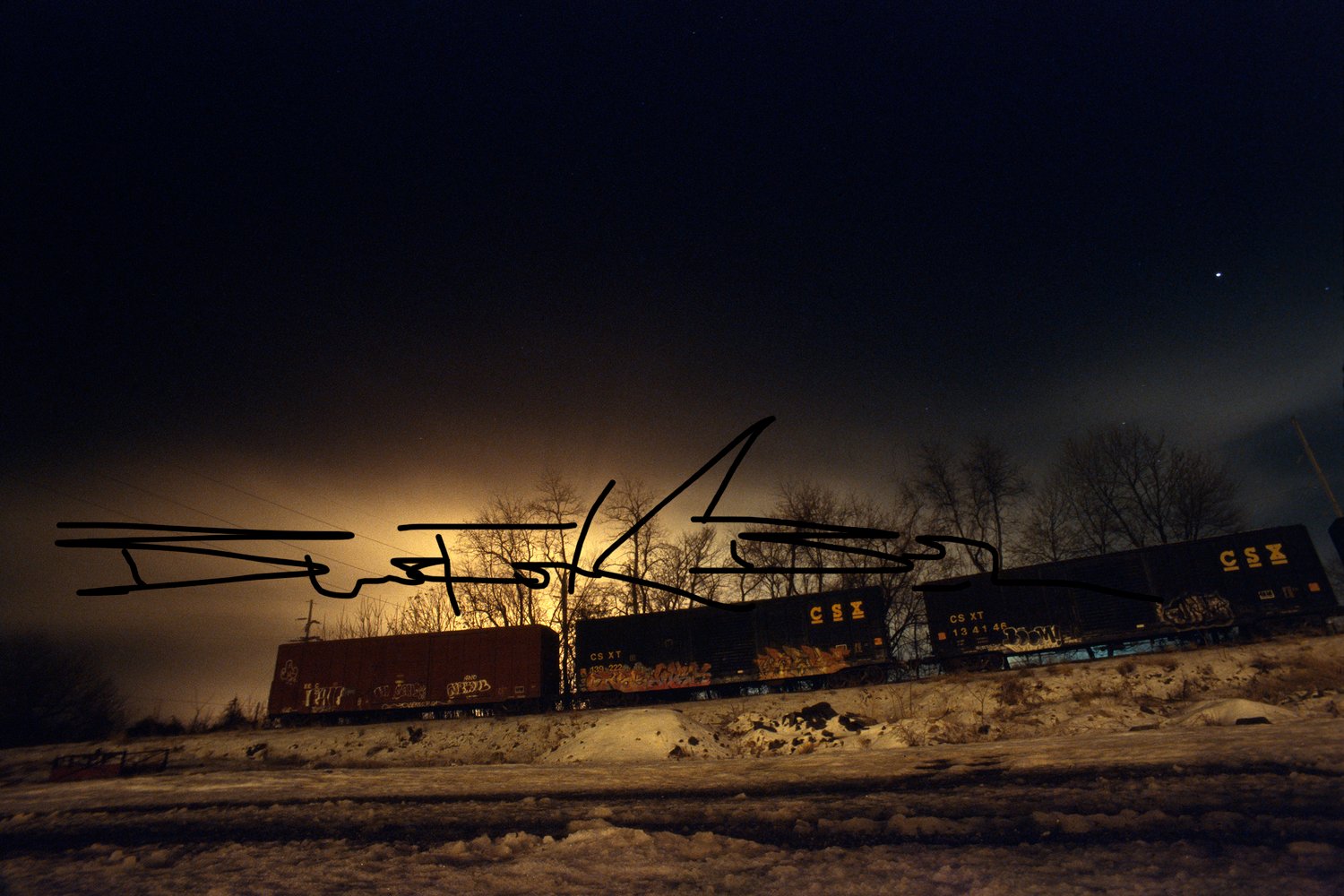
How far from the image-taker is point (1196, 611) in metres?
18.6

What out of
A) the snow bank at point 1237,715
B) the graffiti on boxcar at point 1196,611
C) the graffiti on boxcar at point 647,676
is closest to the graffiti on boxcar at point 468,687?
the graffiti on boxcar at point 647,676

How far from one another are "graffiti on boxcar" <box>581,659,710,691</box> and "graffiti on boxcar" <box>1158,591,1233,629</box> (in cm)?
1511

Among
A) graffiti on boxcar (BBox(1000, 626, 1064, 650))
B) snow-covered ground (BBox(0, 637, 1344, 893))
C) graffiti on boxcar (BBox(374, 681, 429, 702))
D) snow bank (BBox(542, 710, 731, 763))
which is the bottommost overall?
snow bank (BBox(542, 710, 731, 763))

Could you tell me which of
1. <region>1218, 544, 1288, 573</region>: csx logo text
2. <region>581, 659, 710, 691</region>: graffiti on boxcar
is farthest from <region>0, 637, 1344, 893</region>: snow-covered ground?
<region>581, 659, 710, 691</region>: graffiti on boxcar

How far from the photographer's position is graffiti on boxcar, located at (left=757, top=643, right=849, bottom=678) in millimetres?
21500

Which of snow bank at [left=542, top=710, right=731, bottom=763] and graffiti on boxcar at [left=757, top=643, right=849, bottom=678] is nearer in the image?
snow bank at [left=542, top=710, right=731, bottom=763]

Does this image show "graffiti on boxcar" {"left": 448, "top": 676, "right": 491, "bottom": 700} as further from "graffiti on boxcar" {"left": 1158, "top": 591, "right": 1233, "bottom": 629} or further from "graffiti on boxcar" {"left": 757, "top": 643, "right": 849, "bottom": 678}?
"graffiti on boxcar" {"left": 1158, "top": 591, "right": 1233, "bottom": 629}

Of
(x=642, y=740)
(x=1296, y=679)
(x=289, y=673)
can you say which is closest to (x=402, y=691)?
(x=289, y=673)

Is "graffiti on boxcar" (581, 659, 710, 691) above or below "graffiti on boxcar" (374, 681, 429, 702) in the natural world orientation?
below

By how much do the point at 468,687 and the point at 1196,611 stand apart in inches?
1004

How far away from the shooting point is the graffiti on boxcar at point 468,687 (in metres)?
24.4

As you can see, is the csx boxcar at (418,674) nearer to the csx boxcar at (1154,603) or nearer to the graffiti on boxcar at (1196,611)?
the csx boxcar at (1154,603)

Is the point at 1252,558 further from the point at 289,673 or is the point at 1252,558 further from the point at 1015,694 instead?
the point at 289,673

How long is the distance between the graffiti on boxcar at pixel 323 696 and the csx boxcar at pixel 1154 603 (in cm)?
2379
